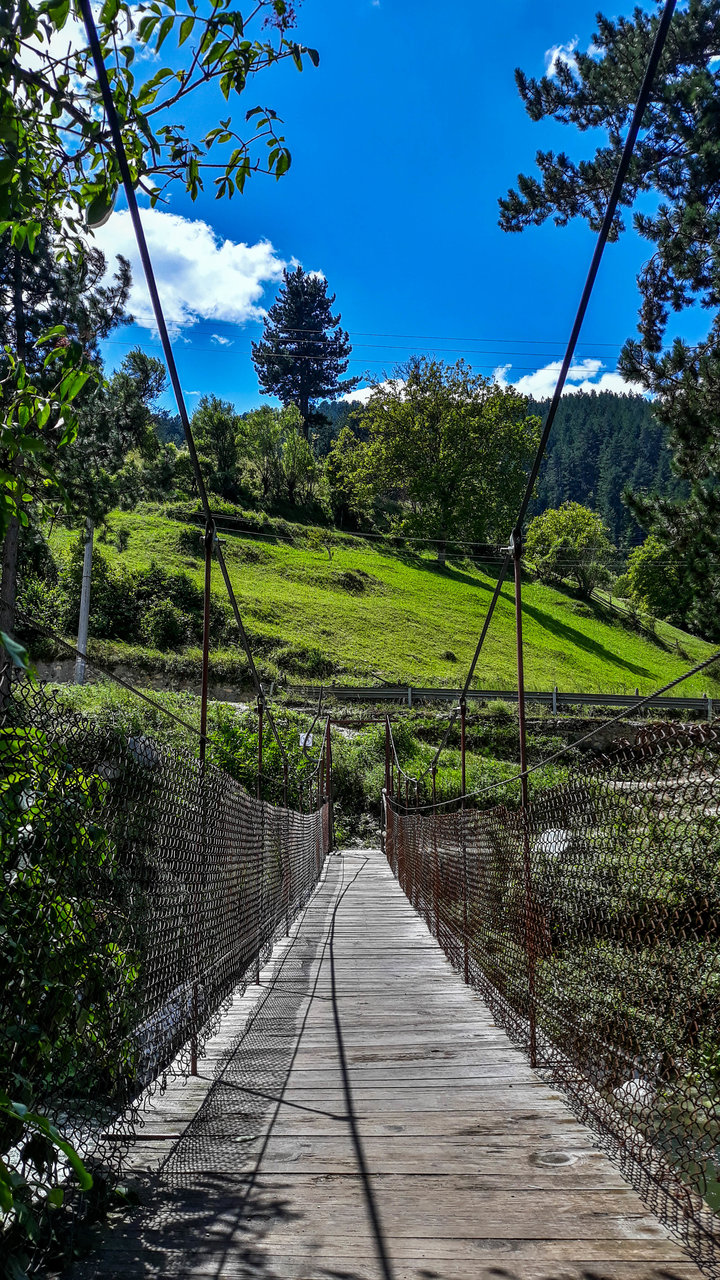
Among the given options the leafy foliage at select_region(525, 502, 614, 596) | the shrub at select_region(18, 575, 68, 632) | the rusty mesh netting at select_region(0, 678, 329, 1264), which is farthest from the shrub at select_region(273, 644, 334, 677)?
the leafy foliage at select_region(525, 502, 614, 596)

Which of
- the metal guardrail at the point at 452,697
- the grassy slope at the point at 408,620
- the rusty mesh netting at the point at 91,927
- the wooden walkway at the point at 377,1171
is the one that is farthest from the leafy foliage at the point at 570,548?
the rusty mesh netting at the point at 91,927

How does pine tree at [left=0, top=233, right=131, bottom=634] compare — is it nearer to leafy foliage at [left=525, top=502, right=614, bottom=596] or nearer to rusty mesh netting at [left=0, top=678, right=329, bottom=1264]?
rusty mesh netting at [left=0, top=678, right=329, bottom=1264]

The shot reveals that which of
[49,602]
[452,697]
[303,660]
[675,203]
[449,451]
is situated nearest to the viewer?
[675,203]

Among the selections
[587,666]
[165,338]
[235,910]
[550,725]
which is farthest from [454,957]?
[587,666]

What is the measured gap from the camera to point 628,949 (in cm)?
182

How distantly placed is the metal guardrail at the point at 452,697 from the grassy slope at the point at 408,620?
1413 millimetres

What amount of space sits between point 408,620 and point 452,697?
832cm

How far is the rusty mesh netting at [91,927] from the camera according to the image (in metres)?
1.22

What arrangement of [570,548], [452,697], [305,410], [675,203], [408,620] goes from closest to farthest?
1. [675,203]
2. [452,697]
3. [408,620]
4. [570,548]
5. [305,410]

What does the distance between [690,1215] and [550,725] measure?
1735cm

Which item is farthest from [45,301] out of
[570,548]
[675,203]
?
[570,548]

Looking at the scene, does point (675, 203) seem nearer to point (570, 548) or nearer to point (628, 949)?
point (628, 949)

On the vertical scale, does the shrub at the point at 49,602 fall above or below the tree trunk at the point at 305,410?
below

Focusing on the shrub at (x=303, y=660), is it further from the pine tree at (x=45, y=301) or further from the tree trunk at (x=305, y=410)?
the tree trunk at (x=305, y=410)
